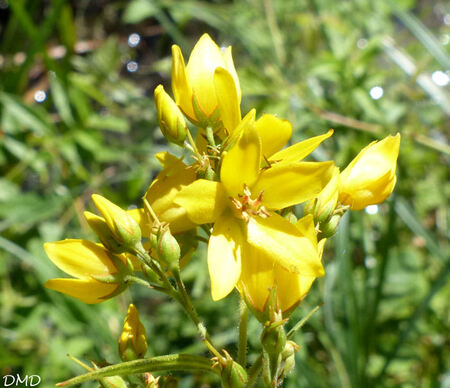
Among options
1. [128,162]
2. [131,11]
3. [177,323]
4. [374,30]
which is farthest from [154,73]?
[177,323]

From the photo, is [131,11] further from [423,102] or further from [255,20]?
[423,102]

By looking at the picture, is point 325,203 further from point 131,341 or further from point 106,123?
point 106,123

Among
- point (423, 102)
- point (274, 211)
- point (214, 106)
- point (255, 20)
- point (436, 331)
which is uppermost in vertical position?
point (214, 106)

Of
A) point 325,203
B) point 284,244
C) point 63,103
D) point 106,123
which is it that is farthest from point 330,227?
point 63,103

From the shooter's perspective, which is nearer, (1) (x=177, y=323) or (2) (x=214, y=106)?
(2) (x=214, y=106)

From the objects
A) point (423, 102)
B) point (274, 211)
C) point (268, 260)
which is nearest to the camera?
point (268, 260)

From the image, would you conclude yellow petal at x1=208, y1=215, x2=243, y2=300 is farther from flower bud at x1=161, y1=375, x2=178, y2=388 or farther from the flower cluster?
flower bud at x1=161, y1=375, x2=178, y2=388

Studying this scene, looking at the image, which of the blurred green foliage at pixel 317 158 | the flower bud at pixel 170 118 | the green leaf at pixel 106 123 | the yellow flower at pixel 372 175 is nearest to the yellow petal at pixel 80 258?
the flower bud at pixel 170 118

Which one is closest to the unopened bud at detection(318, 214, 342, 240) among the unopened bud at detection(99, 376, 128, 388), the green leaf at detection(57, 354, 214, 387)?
the green leaf at detection(57, 354, 214, 387)
